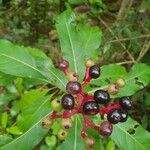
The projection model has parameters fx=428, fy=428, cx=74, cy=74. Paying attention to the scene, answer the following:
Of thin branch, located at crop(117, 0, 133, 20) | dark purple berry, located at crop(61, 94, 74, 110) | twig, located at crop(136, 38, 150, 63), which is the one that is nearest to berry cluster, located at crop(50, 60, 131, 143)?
dark purple berry, located at crop(61, 94, 74, 110)

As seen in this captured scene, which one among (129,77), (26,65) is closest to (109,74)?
(129,77)

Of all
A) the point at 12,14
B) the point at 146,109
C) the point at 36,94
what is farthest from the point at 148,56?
the point at 12,14

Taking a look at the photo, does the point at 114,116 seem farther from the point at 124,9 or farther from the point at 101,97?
the point at 124,9

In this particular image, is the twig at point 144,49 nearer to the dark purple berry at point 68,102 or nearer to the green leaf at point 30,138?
the green leaf at point 30,138

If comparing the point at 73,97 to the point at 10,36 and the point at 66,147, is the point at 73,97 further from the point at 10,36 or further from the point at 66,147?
the point at 10,36

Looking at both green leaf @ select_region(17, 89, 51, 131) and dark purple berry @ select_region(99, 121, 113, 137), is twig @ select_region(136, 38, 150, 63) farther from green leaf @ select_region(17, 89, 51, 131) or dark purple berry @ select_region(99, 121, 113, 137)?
dark purple berry @ select_region(99, 121, 113, 137)
